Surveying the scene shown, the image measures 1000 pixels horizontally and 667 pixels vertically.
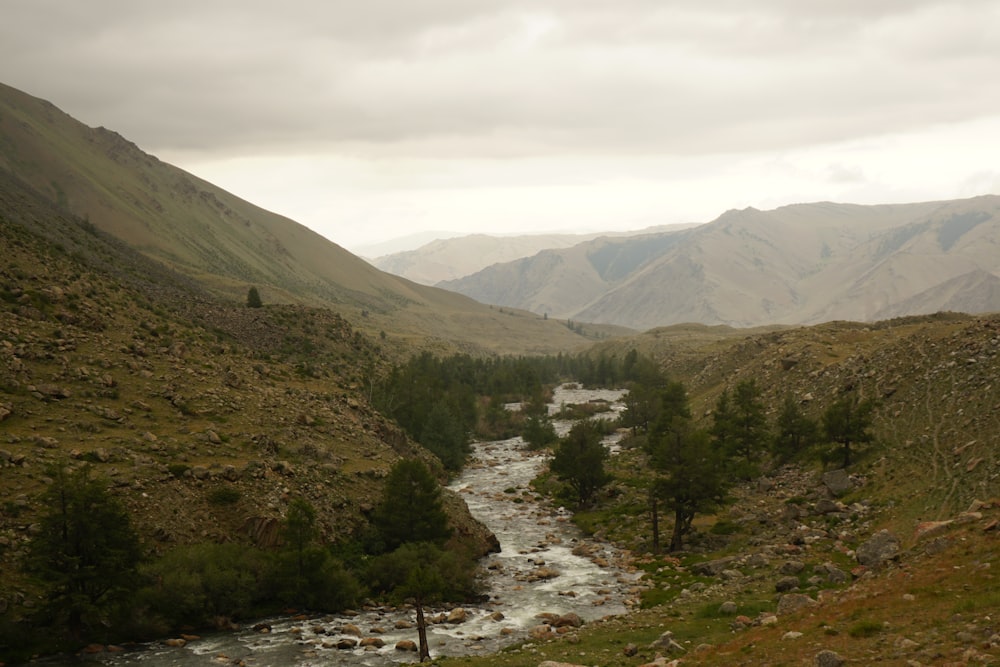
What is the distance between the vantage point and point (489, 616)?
48.0 metres

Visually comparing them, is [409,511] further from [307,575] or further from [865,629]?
[865,629]

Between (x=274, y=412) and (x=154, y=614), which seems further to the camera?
(x=274, y=412)

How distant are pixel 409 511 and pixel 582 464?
25459 millimetres

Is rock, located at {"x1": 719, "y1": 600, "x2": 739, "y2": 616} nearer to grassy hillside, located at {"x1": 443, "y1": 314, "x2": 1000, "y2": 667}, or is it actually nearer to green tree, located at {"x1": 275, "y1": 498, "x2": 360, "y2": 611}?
grassy hillside, located at {"x1": 443, "y1": 314, "x2": 1000, "y2": 667}

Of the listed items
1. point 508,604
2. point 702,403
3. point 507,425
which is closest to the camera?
point 508,604

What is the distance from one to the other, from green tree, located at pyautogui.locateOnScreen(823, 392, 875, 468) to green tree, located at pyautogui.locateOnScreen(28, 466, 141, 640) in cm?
5830

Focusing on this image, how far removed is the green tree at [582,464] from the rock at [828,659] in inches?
2050

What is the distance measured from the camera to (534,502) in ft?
272

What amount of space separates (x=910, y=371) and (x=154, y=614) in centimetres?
7143

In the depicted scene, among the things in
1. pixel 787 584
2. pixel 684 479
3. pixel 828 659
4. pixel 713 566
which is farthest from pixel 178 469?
pixel 828 659

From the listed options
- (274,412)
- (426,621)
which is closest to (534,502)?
(274,412)

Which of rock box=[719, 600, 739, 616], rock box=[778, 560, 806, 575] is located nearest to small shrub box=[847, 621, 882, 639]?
rock box=[719, 600, 739, 616]

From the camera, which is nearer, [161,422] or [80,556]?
[80,556]

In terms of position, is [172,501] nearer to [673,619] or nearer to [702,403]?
[673,619]
